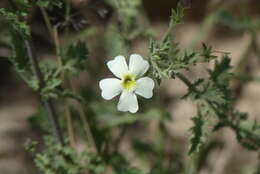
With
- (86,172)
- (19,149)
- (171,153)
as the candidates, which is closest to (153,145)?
(171,153)

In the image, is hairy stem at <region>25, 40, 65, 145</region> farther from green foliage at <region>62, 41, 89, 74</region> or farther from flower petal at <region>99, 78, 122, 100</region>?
flower petal at <region>99, 78, 122, 100</region>

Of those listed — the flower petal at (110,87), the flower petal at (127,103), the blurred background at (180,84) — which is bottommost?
the blurred background at (180,84)

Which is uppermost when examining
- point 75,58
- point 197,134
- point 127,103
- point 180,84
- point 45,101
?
point 75,58

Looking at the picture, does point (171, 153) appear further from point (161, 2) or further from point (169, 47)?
point (169, 47)

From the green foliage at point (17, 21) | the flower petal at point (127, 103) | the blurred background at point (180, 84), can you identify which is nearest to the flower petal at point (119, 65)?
the flower petal at point (127, 103)

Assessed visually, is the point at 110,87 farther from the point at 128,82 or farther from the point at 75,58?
the point at 75,58

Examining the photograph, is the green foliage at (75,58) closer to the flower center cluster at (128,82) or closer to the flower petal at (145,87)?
the flower center cluster at (128,82)

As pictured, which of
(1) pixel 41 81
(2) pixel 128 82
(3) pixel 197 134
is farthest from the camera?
(1) pixel 41 81

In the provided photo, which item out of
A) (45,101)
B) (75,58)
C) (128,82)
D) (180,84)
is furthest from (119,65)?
(180,84)
